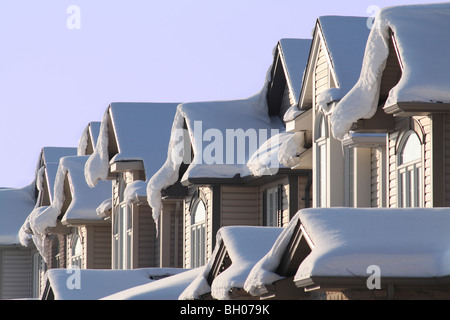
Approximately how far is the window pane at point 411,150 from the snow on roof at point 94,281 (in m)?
9.12

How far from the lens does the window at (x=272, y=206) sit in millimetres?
24281

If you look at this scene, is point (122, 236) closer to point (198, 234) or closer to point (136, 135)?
point (136, 135)

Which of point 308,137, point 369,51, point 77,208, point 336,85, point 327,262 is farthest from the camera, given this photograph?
point 77,208

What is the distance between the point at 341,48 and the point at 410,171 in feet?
12.2

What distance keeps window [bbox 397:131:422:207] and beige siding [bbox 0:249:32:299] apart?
33.1 metres

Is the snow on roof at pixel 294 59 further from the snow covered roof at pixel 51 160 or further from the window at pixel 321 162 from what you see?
the snow covered roof at pixel 51 160

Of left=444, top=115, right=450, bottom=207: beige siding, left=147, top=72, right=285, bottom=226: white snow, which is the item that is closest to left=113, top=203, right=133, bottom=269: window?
left=147, top=72, right=285, bottom=226: white snow

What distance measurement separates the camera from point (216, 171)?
25.1 meters

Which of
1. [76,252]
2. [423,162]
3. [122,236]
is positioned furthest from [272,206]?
[76,252]

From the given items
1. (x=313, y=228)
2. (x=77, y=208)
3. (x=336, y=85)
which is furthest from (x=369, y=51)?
(x=77, y=208)

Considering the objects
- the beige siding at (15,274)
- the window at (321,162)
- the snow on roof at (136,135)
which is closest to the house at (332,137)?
the window at (321,162)
